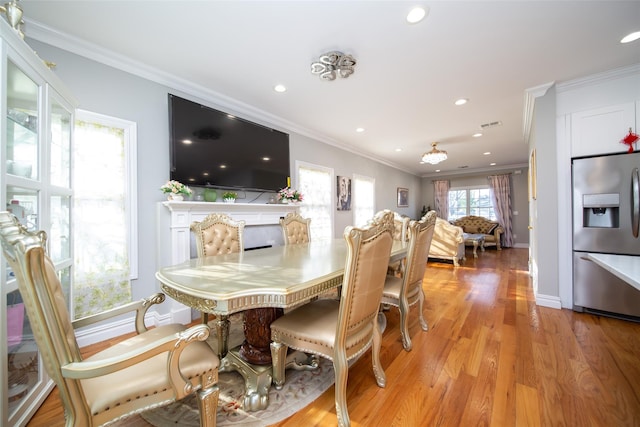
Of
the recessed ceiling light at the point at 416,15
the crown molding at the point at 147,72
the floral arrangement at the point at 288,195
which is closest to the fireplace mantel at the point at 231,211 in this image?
the floral arrangement at the point at 288,195

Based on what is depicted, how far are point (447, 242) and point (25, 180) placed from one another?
5.74 metres

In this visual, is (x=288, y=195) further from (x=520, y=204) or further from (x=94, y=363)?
(x=520, y=204)

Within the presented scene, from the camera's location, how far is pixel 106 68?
224 centimetres

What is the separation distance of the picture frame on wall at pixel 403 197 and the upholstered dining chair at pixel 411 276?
5.71m

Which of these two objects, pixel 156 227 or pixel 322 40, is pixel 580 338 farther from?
pixel 156 227

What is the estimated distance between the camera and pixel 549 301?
274 centimetres

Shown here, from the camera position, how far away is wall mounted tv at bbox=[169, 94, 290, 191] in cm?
260

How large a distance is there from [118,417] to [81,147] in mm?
Answer: 2302

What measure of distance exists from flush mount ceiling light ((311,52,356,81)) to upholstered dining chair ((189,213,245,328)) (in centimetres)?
169

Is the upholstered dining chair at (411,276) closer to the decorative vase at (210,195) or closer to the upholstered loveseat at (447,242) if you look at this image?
the decorative vase at (210,195)

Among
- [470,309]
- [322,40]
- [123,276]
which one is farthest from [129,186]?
[470,309]

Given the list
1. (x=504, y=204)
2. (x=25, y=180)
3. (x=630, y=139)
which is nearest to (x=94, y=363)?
(x=25, y=180)

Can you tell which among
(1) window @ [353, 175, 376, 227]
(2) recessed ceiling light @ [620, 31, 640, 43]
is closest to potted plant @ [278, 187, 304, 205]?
(1) window @ [353, 175, 376, 227]

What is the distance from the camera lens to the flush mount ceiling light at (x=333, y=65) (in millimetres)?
2207
